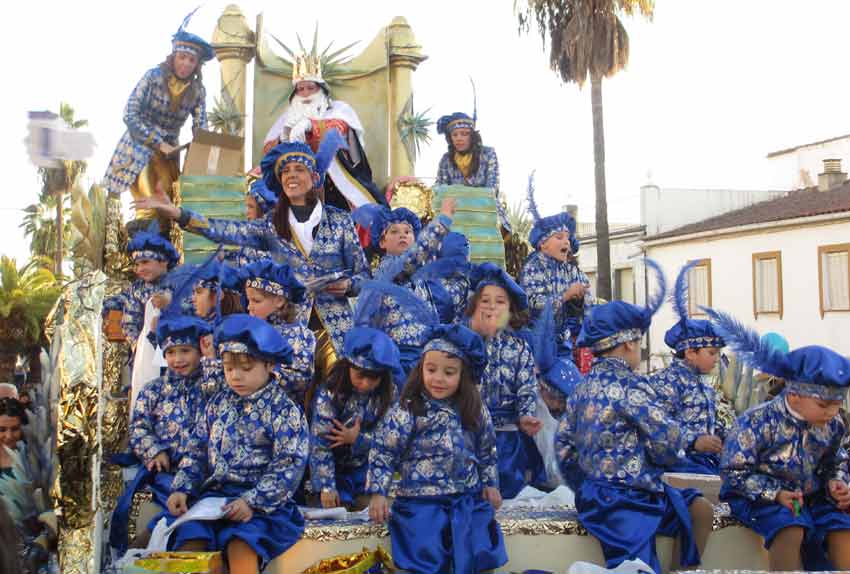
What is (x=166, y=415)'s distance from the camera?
240 inches

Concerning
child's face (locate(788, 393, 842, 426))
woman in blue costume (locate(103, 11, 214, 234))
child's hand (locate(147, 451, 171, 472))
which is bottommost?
child's hand (locate(147, 451, 171, 472))

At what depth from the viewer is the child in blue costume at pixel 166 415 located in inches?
232

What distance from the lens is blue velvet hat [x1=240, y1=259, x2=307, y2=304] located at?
609cm

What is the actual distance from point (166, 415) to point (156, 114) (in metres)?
4.39

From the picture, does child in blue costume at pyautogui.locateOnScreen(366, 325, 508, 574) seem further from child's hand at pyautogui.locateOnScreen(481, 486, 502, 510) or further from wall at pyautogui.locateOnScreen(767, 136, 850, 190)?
wall at pyautogui.locateOnScreen(767, 136, 850, 190)

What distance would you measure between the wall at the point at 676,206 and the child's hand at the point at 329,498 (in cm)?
2531

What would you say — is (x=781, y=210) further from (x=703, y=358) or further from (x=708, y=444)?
(x=708, y=444)

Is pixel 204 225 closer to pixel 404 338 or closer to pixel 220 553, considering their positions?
pixel 404 338

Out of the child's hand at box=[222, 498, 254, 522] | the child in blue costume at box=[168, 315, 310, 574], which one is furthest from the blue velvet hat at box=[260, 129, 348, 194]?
the child's hand at box=[222, 498, 254, 522]

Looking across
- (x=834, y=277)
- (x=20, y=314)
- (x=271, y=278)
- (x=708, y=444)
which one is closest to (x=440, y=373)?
(x=271, y=278)

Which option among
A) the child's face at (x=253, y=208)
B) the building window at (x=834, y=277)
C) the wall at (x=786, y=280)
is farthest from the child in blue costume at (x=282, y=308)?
the building window at (x=834, y=277)

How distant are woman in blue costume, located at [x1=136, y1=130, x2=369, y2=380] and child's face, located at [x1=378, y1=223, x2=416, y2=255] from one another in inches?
20.1

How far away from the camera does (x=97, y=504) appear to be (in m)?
4.90

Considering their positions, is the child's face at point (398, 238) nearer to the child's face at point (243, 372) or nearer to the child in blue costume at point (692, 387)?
the child in blue costume at point (692, 387)
